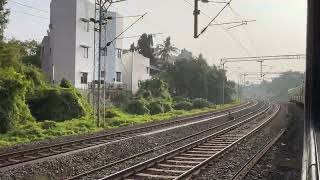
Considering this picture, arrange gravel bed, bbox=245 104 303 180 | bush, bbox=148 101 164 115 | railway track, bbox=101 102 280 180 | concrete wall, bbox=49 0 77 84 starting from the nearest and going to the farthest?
1. railway track, bbox=101 102 280 180
2. gravel bed, bbox=245 104 303 180
3. bush, bbox=148 101 164 115
4. concrete wall, bbox=49 0 77 84

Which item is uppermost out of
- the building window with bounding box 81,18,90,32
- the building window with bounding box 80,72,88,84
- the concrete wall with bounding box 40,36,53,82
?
the building window with bounding box 81,18,90,32

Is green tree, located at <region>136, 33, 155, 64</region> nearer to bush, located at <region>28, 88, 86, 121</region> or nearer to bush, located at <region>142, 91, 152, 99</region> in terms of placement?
bush, located at <region>142, 91, 152, 99</region>

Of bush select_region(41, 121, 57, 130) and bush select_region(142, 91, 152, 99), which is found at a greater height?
bush select_region(142, 91, 152, 99)

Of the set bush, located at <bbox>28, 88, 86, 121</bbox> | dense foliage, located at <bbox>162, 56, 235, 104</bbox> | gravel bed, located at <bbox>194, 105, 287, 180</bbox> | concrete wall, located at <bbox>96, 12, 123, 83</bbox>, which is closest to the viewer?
gravel bed, located at <bbox>194, 105, 287, 180</bbox>

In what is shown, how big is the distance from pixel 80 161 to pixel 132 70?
52386 mm

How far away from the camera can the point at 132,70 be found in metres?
67.6

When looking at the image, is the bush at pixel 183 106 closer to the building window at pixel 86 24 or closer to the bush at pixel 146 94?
the bush at pixel 146 94

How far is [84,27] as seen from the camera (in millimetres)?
53688

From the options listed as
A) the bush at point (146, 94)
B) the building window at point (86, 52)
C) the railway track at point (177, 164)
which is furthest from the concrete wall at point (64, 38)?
the railway track at point (177, 164)

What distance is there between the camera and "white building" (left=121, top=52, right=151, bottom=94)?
220 feet

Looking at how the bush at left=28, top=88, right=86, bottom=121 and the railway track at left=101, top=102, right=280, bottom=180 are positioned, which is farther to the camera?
the bush at left=28, top=88, right=86, bottom=121

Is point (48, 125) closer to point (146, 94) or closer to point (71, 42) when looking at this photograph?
point (71, 42)

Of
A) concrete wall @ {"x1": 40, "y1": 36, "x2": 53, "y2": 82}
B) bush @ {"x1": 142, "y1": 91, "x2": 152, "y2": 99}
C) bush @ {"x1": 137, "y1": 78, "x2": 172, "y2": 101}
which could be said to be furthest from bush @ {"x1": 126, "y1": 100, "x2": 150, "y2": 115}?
bush @ {"x1": 137, "y1": 78, "x2": 172, "y2": 101}

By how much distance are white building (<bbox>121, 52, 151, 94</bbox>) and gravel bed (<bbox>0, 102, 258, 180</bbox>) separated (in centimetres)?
4491
